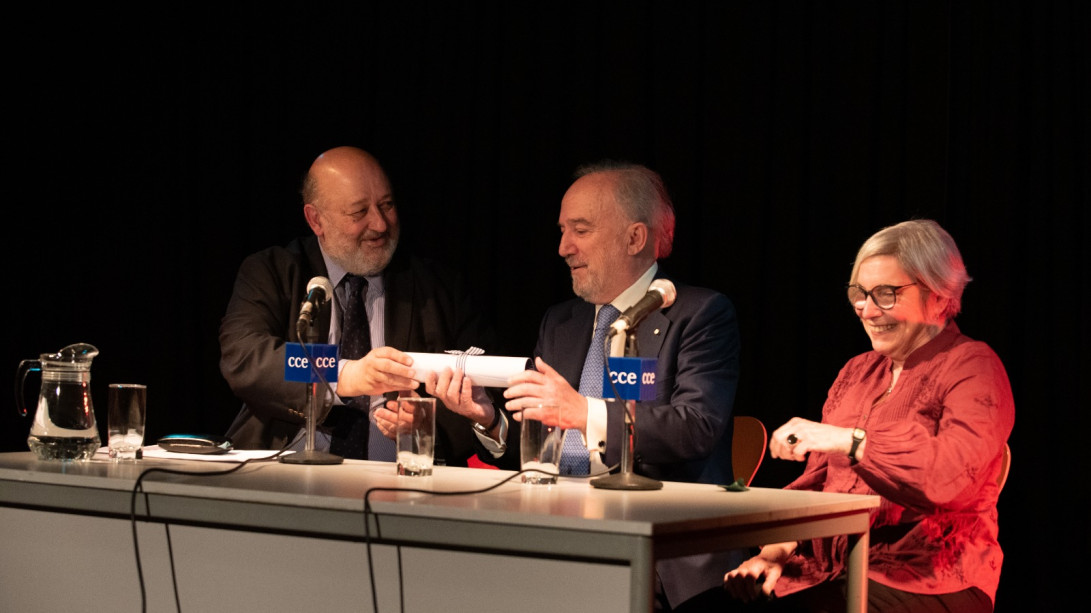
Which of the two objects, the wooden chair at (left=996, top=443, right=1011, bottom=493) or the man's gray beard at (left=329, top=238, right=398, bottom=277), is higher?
the man's gray beard at (left=329, top=238, right=398, bottom=277)

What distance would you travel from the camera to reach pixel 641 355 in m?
3.03

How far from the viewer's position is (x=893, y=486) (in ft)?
7.66

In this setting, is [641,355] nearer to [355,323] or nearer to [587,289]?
[587,289]

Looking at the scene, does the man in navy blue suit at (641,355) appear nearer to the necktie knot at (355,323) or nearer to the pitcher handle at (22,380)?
the necktie knot at (355,323)

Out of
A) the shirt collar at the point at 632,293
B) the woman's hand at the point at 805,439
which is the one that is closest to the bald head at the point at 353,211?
the shirt collar at the point at 632,293

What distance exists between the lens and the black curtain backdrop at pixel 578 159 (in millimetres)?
3301

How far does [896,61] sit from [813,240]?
60 centimetres

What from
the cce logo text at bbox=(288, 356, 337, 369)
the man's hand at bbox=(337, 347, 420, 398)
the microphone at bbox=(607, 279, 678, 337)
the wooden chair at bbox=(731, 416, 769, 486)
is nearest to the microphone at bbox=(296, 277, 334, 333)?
the cce logo text at bbox=(288, 356, 337, 369)

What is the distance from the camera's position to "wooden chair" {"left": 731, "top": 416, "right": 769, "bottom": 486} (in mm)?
3357

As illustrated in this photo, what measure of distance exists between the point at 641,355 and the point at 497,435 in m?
0.43

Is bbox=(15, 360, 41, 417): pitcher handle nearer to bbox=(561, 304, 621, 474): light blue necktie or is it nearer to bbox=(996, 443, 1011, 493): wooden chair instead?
bbox=(561, 304, 621, 474): light blue necktie

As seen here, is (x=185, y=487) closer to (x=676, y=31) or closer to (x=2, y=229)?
(x=676, y=31)

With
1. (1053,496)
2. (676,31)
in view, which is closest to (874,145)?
(676,31)

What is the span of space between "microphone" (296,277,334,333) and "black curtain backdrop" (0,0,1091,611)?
1.55 m
